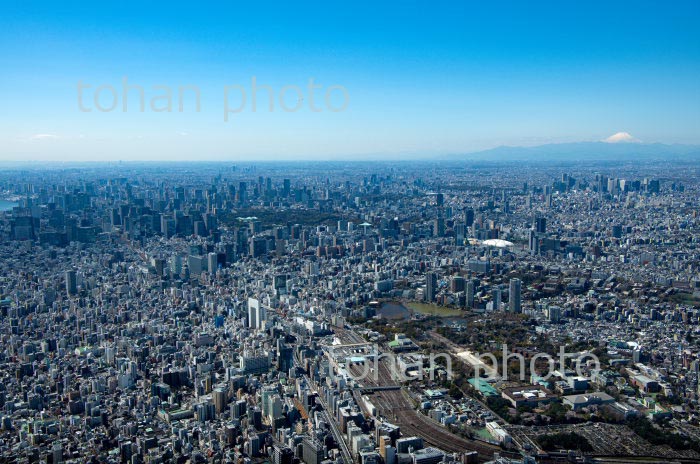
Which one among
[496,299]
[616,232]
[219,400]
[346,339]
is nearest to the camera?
[219,400]

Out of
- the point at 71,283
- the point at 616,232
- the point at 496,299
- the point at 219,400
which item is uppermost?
the point at 616,232

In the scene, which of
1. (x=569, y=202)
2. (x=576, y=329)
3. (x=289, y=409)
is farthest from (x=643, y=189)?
(x=289, y=409)

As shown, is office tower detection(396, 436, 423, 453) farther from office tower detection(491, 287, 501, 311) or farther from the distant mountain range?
the distant mountain range

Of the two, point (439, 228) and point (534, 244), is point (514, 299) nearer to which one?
point (534, 244)

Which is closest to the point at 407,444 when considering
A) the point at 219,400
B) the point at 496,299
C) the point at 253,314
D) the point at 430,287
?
the point at 219,400

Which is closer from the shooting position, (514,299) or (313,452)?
(313,452)

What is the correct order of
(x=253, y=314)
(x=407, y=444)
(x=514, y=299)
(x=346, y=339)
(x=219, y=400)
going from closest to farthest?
1. (x=407, y=444)
2. (x=219, y=400)
3. (x=346, y=339)
4. (x=253, y=314)
5. (x=514, y=299)

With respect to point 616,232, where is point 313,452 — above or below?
below
